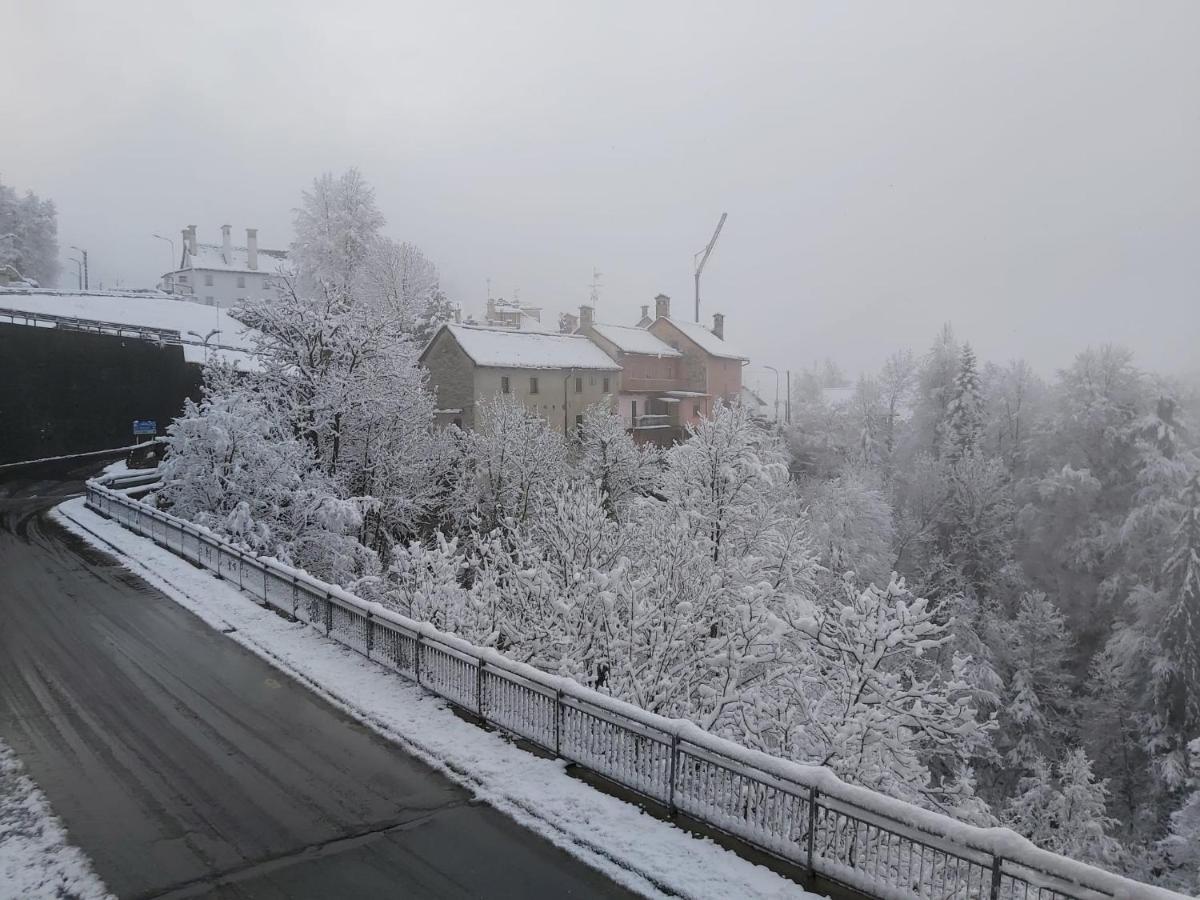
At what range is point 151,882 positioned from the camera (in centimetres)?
694

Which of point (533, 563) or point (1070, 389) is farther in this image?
point (1070, 389)

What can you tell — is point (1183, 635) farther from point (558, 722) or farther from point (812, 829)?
point (558, 722)

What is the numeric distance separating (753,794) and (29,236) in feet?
325

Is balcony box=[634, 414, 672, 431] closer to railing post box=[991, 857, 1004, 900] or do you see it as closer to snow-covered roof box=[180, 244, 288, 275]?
railing post box=[991, 857, 1004, 900]

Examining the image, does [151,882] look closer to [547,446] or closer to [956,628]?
[547,446]

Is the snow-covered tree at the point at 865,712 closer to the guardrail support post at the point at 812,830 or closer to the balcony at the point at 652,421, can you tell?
the guardrail support post at the point at 812,830

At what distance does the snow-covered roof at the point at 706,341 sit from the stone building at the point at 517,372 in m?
9.21

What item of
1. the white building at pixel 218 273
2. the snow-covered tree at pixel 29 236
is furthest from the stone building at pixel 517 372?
the snow-covered tree at pixel 29 236

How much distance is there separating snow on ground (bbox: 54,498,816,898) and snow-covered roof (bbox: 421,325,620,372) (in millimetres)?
28545

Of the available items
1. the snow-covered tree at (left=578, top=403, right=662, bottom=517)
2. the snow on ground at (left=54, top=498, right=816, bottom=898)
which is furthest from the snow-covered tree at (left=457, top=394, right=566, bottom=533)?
the snow on ground at (left=54, top=498, right=816, bottom=898)

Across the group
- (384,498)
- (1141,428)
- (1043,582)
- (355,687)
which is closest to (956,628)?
(1043,582)

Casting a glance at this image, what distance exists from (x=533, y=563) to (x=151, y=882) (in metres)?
13.1

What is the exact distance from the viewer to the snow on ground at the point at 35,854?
682 cm

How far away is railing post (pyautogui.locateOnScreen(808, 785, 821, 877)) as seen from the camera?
7.10 meters
